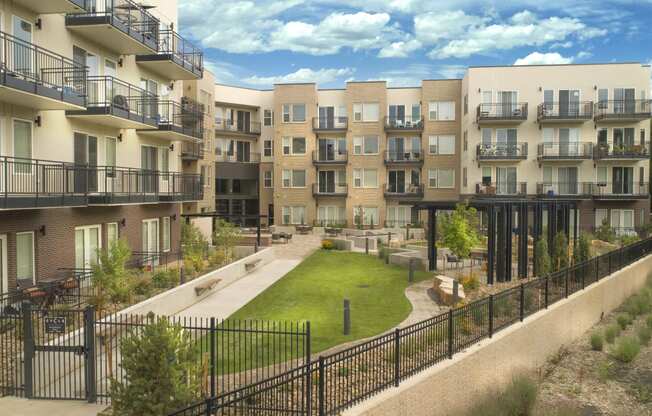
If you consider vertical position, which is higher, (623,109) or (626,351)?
(623,109)

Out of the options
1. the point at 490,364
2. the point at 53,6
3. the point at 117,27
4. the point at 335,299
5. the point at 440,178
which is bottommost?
the point at 490,364

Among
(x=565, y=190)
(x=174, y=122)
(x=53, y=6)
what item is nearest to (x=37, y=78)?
(x=53, y=6)

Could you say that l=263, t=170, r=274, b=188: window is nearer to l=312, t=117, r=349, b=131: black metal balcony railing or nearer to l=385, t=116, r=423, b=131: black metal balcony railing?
l=312, t=117, r=349, b=131: black metal balcony railing

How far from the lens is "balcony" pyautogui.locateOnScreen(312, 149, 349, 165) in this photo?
53594mm

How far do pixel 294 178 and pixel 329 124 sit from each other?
246 inches

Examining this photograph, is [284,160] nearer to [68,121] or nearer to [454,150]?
[454,150]

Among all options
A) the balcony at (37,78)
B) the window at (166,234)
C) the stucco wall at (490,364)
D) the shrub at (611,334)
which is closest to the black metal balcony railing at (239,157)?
the window at (166,234)

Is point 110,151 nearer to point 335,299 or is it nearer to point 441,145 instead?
point 335,299

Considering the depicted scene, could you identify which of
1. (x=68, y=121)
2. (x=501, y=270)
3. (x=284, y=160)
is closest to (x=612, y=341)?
(x=501, y=270)

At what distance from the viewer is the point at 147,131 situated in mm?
27094

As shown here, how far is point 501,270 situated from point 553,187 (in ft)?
85.5

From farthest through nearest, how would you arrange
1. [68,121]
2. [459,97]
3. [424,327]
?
[459,97], [68,121], [424,327]

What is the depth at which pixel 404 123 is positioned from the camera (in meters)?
53.0

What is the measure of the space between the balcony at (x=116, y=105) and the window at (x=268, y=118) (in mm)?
32095
